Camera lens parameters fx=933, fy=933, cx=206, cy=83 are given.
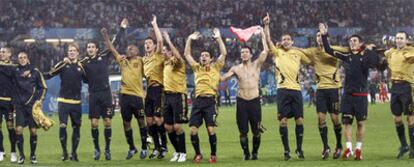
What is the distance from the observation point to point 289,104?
18.8 m

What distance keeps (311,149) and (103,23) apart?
123ft

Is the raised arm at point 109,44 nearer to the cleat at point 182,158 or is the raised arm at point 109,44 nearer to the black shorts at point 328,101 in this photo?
the cleat at point 182,158

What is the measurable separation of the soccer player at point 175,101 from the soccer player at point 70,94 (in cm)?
190

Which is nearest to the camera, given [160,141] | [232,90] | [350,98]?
[350,98]

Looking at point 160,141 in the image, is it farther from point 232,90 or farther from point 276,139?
point 232,90

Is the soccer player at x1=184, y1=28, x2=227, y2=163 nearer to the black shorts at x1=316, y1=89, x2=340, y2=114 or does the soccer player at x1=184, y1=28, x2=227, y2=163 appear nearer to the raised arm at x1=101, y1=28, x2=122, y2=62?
the raised arm at x1=101, y1=28, x2=122, y2=62

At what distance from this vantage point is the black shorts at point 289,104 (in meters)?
18.7

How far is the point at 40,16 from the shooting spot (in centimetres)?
5628

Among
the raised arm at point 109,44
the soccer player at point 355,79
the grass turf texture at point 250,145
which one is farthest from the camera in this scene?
the raised arm at point 109,44

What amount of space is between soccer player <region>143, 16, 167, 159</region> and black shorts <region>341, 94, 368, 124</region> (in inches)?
154

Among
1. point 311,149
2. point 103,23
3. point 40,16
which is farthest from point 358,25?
point 311,149

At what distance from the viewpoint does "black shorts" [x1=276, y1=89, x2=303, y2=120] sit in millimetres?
18703

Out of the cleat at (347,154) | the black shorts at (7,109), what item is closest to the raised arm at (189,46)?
the cleat at (347,154)

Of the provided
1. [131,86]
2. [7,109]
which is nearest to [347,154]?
[131,86]
